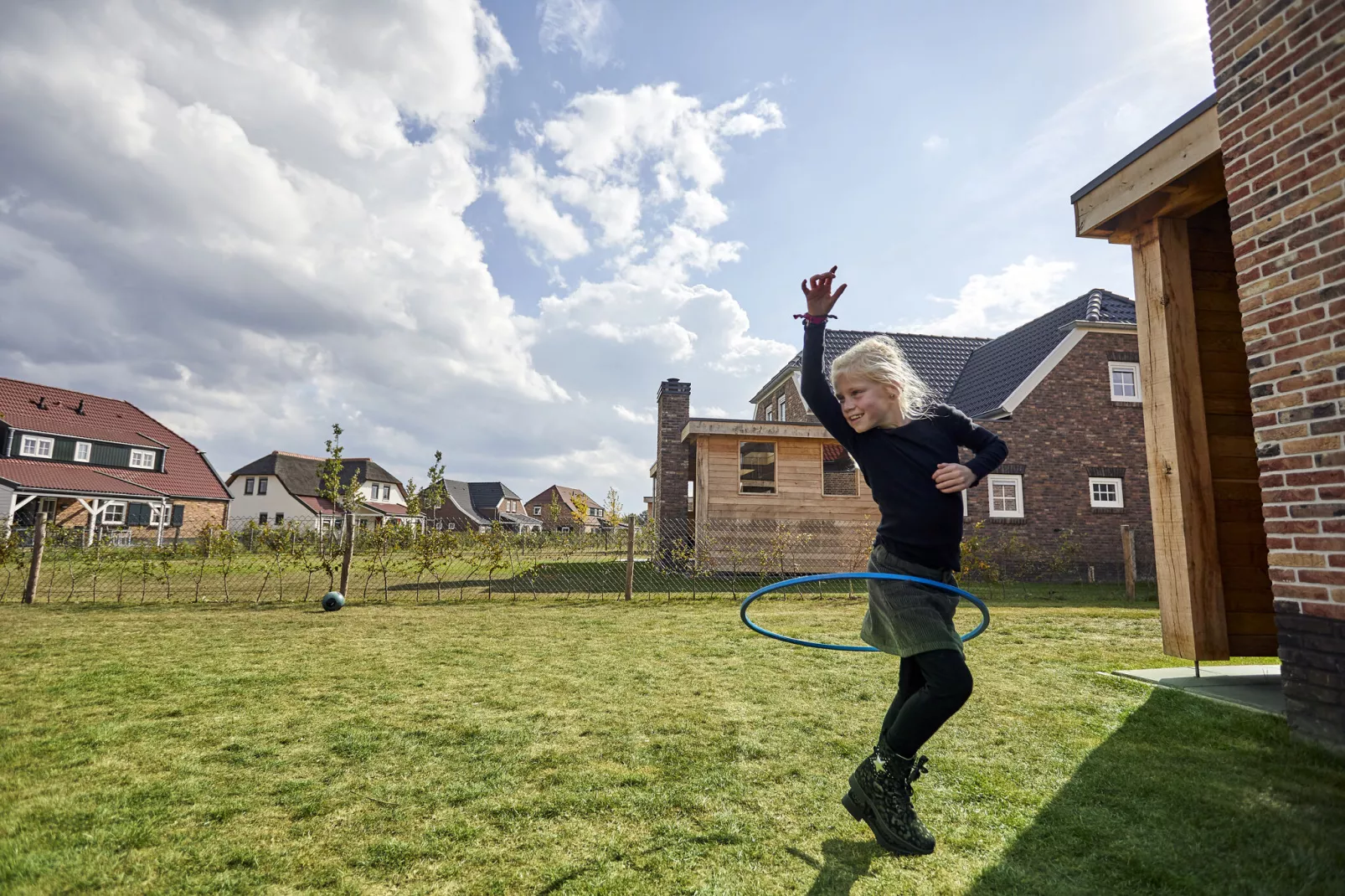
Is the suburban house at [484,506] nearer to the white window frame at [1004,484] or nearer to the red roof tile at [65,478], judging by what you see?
the red roof tile at [65,478]

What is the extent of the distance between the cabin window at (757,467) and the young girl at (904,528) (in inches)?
502

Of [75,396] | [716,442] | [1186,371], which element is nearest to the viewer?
[1186,371]

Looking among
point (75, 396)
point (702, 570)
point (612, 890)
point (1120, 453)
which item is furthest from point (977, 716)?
point (75, 396)

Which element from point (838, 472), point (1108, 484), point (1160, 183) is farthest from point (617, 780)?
point (838, 472)

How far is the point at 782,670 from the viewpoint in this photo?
545cm

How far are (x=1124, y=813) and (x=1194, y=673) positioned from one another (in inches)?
126

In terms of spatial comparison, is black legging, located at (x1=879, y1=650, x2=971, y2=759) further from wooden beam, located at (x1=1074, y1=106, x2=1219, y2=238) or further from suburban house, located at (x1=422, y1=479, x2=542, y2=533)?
suburban house, located at (x1=422, y1=479, x2=542, y2=533)

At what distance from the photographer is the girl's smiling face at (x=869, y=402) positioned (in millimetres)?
2691

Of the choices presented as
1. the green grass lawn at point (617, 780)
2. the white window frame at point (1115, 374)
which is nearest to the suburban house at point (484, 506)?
the white window frame at point (1115, 374)

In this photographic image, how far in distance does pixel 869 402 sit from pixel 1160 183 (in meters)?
3.63

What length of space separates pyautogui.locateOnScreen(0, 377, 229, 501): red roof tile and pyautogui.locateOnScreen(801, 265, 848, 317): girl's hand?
3744 cm

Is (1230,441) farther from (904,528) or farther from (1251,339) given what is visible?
(904,528)

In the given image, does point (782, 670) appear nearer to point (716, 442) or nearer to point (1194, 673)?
point (1194, 673)

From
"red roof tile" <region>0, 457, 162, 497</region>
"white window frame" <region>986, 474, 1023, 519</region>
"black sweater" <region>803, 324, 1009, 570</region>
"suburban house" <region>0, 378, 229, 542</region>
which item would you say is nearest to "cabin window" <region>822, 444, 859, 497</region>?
"white window frame" <region>986, 474, 1023, 519</region>
